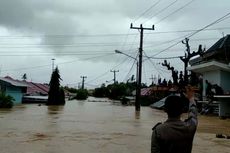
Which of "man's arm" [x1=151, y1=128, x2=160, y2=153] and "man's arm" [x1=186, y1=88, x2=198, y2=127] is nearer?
"man's arm" [x1=151, y1=128, x2=160, y2=153]

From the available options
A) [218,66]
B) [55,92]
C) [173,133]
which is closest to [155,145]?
[173,133]

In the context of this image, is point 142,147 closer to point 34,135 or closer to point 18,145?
point 18,145

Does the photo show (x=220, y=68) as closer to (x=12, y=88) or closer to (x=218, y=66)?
(x=218, y=66)

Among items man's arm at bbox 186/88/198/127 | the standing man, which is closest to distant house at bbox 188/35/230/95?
man's arm at bbox 186/88/198/127

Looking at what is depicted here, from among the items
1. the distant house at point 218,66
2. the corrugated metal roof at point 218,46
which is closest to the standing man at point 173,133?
the distant house at point 218,66

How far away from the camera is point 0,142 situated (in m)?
15.2

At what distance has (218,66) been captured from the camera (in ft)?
121

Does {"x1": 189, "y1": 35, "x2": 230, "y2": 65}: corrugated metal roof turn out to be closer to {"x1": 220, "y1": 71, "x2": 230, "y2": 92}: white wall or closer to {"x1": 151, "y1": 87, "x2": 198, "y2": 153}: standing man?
{"x1": 220, "y1": 71, "x2": 230, "y2": 92}: white wall

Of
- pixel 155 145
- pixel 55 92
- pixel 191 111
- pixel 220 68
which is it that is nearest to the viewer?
pixel 155 145

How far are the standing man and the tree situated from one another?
189 ft

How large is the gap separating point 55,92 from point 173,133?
2302 inches

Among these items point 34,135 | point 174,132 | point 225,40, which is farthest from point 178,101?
point 225,40

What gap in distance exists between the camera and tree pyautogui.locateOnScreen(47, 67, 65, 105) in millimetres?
61906

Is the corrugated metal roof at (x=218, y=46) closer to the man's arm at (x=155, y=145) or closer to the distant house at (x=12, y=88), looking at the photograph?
the distant house at (x=12, y=88)
